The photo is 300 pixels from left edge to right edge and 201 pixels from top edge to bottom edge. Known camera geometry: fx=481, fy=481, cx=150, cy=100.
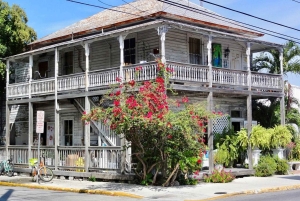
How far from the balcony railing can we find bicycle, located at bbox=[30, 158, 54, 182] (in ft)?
13.5

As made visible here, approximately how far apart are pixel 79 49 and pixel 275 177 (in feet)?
42.0

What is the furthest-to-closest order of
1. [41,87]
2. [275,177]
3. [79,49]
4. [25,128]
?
[25,128], [79,49], [41,87], [275,177]

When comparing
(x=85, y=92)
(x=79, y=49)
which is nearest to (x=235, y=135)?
(x=85, y=92)

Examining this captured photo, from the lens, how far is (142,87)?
678 inches

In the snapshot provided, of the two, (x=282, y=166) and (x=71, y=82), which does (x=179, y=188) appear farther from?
Result: (x=71, y=82)

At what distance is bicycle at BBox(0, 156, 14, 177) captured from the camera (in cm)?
2378

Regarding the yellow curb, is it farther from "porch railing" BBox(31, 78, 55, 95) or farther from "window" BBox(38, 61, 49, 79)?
"window" BBox(38, 61, 49, 79)

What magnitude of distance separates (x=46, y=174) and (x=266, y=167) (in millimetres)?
9887

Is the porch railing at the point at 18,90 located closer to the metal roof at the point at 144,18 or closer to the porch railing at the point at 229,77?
the metal roof at the point at 144,18

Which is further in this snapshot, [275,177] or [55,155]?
[55,155]

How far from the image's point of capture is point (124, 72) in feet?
68.4

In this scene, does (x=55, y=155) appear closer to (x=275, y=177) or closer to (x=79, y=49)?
(x=79, y=49)

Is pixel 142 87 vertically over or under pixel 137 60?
under

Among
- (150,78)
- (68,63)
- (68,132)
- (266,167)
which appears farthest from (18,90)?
(266,167)
